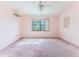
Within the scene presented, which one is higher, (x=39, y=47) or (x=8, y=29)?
(x=8, y=29)

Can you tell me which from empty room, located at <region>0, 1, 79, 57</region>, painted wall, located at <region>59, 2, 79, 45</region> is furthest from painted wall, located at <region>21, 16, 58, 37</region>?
painted wall, located at <region>59, 2, 79, 45</region>

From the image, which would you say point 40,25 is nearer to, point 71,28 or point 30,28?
point 30,28

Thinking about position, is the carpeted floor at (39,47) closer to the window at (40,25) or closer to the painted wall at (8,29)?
the painted wall at (8,29)

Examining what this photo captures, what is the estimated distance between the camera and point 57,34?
2740 millimetres

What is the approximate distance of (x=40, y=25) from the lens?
2.32 m

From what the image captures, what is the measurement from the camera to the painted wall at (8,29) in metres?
2.49

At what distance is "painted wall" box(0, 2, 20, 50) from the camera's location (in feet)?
8.16

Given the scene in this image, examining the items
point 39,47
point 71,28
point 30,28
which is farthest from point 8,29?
point 71,28

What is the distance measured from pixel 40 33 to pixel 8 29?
35.0 inches

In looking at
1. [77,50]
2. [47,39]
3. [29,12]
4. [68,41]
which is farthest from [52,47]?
[29,12]

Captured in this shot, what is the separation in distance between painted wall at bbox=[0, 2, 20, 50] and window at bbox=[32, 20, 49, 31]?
43cm

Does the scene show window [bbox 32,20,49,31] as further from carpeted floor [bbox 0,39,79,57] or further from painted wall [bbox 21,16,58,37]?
carpeted floor [bbox 0,39,79,57]

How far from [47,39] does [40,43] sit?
26cm

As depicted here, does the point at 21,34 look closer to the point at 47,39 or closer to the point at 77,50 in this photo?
the point at 47,39
